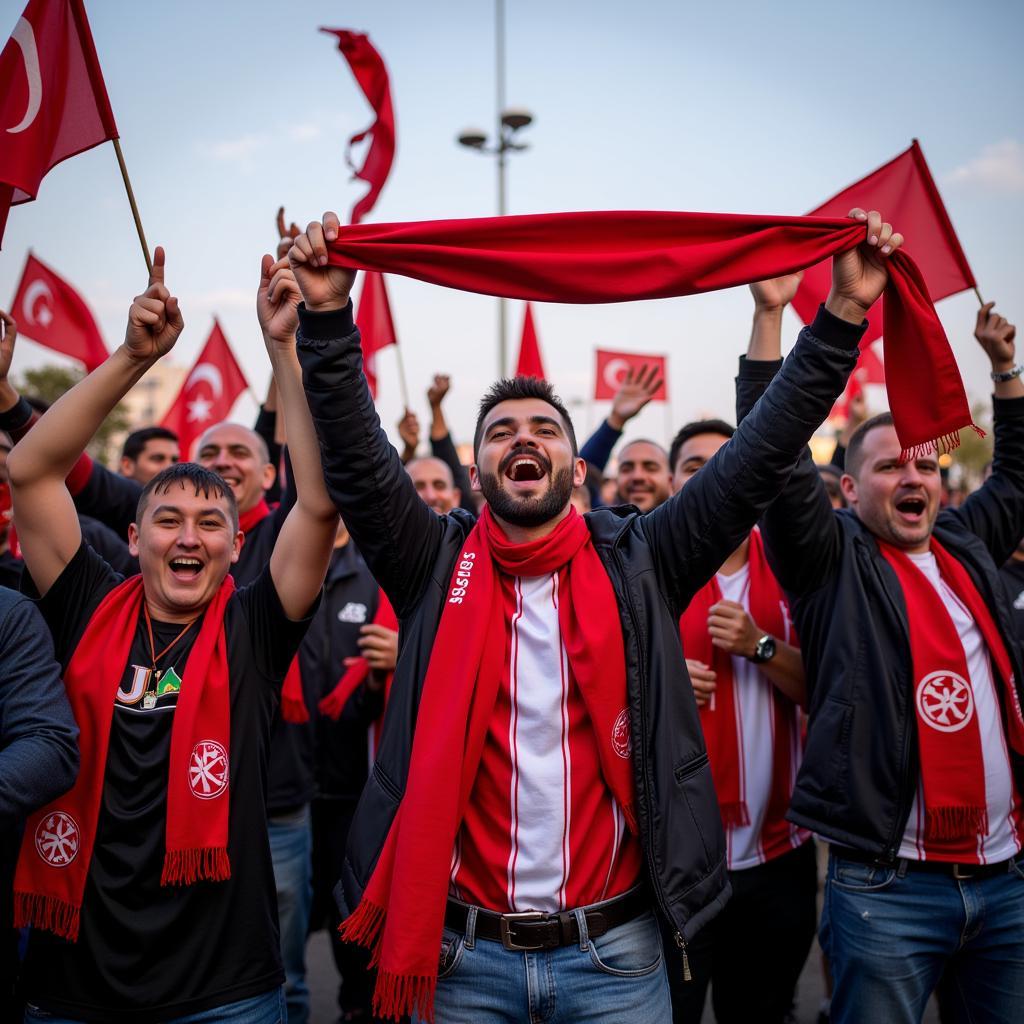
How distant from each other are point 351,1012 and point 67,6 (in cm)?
420

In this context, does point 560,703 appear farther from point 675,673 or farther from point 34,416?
point 34,416

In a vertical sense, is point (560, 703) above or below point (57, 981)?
above

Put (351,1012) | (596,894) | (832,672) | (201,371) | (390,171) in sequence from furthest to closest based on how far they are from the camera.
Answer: (201,371)
(390,171)
(351,1012)
(832,672)
(596,894)

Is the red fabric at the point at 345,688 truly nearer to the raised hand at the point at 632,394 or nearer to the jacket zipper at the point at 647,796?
the raised hand at the point at 632,394

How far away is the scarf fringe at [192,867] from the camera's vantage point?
2297 mm

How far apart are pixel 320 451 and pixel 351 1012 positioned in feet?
9.83

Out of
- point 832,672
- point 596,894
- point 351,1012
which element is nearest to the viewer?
point 596,894

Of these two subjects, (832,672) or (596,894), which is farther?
(832,672)

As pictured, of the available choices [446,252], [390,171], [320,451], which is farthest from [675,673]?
[390,171]

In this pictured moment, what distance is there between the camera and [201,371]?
25.0 feet

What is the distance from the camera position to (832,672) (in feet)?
9.61

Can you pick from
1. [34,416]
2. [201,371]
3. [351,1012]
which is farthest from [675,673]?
[201,371]

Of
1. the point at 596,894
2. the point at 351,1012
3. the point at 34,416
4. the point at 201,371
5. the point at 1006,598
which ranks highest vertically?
the point at 201,371

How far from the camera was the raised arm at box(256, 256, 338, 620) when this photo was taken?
249cm
